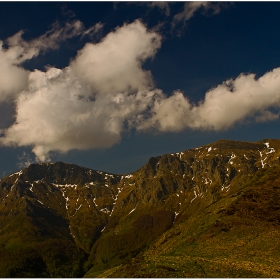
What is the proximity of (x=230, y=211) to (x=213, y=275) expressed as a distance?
9625 centimetres

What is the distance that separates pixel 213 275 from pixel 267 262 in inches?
1051

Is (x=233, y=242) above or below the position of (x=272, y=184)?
below

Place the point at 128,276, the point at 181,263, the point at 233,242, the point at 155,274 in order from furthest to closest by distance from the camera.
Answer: the point at 233,242 < the point at 181,263 < the point at 128,276 < the point at 155,274

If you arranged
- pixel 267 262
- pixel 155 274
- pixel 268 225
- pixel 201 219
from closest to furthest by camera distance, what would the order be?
pixel 155 274, pixel 267 262, pixel 268 225, pixel 201 219

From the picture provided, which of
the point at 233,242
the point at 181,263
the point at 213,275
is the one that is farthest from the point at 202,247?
the point at 213,275

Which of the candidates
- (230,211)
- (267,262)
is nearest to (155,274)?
(267,262)

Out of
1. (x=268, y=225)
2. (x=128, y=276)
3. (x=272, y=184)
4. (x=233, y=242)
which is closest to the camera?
(x=128, y=276)

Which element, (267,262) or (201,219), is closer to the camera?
(267,262)

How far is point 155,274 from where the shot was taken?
5419cm

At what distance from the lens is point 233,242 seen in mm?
102000

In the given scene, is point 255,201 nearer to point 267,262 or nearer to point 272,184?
point 272,184

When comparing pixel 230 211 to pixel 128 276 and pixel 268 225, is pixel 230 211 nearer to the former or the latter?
pixel 268 225

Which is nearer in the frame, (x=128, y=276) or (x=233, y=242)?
(x=128, y=276)

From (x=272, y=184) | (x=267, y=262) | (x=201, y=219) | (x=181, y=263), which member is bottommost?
(x=267, y=262)
